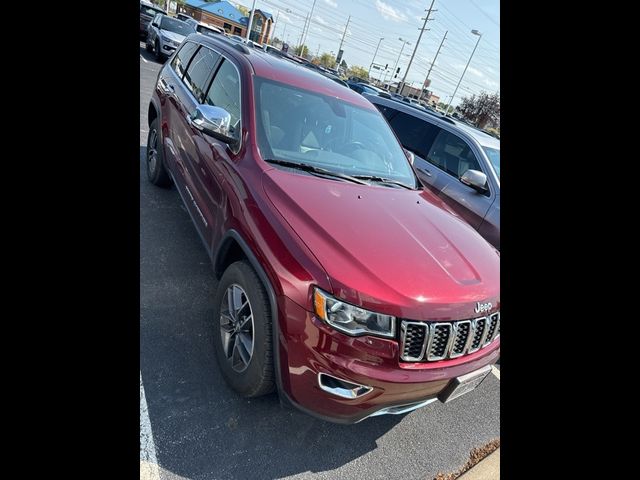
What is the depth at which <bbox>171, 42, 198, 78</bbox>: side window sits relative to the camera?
4.15 meters

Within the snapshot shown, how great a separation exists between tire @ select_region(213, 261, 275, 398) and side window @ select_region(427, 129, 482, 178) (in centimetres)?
390

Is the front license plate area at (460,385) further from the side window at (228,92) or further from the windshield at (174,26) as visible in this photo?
the windshield at (174,26)

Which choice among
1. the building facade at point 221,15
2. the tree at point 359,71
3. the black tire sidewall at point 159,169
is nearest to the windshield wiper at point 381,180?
the black tire sidewall at point 159,169

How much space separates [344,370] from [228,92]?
2439 mm

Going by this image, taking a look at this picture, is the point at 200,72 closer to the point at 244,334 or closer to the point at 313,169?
the point at 313,169

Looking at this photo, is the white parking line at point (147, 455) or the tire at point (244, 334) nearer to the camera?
the white parking line at point (147, 455)

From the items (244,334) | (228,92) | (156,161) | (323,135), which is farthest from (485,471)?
(156,161)

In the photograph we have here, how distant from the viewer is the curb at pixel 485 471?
2246 millimetres

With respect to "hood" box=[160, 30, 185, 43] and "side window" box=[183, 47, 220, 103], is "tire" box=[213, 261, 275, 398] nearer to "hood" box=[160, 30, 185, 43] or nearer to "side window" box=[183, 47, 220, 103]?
"side window" box=[183, 47, 220, 103]

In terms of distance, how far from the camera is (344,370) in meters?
1.70
